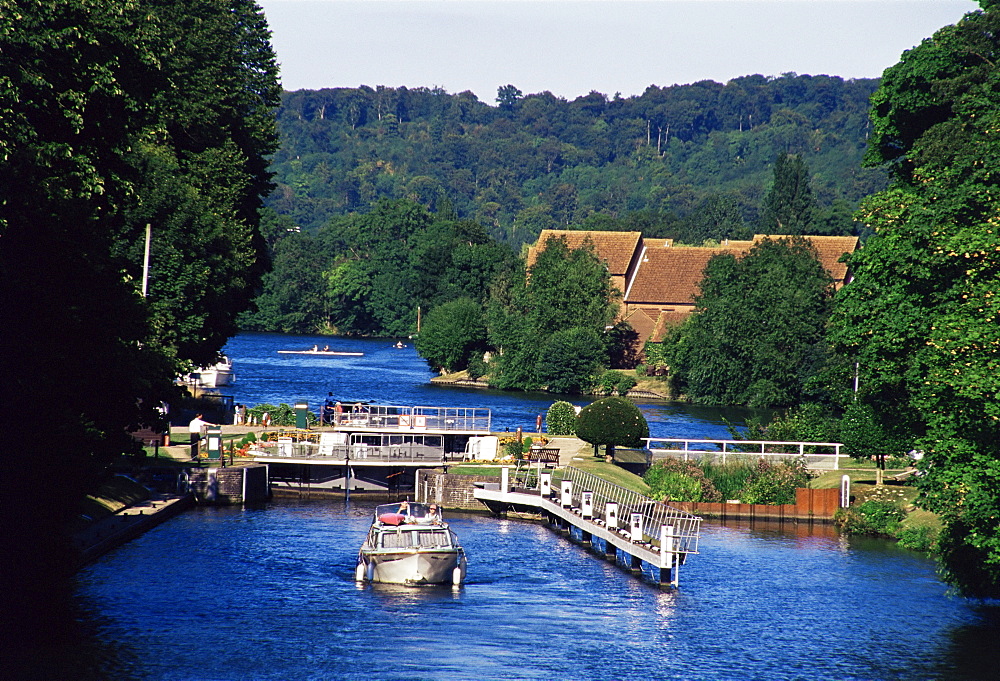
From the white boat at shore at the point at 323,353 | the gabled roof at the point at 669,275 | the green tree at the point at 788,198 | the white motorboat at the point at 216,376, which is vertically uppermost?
the green tree at the point at 788,198

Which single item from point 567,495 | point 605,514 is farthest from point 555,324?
point 605,514

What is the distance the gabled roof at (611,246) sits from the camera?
138 m

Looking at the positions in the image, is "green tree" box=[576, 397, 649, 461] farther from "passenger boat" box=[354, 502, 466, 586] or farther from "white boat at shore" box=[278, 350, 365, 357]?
"white boat at shore" box=[278, 350, 365, 357]

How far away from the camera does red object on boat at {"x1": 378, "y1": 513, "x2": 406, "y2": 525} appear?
43375mm

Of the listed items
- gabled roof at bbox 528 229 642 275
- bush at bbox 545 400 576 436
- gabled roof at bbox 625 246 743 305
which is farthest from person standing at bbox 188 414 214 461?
gabled roof at bbox 528 229 642 275

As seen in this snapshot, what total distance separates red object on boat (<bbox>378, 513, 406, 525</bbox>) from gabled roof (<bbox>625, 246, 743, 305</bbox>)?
9026cm

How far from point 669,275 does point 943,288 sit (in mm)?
100023

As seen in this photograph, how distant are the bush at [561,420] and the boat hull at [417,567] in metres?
27.5

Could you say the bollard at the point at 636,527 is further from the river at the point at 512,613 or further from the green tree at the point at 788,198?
the green tree at the point at 788,198

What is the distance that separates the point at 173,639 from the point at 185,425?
38.2 m

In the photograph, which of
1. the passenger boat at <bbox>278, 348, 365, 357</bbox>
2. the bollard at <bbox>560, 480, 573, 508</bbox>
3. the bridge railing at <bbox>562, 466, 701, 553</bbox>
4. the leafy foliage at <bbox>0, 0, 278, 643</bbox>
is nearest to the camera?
the leafy foliage at <bbox>0, 0, 278, 643</bbox>

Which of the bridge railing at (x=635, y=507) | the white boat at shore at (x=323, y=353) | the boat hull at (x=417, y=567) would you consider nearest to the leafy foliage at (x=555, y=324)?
the white boat at shore at (x=323, y=353)

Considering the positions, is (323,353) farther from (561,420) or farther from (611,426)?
(611,426)

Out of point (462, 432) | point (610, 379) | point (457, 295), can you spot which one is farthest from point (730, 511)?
point (457, 295)
